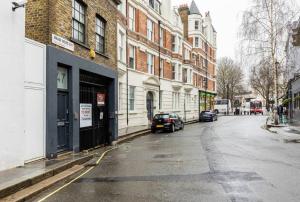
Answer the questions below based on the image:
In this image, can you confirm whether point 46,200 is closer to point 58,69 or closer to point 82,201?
point 82,201

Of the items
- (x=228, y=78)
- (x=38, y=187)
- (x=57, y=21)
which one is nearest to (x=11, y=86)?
(x=38, y=187)

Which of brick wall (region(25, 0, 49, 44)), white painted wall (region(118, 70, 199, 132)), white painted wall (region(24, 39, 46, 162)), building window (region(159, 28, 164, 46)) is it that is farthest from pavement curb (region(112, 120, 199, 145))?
building window (region(159, 28, 164, 46))

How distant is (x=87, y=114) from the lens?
15281mm

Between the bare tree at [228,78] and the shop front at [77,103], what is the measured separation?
69.0 m

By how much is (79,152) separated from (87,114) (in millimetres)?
1838

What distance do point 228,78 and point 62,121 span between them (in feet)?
252

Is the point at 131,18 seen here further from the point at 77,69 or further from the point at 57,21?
the point at 57,21

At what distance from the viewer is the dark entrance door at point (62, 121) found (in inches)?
504

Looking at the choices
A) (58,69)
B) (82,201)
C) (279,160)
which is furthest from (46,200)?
(279,160)

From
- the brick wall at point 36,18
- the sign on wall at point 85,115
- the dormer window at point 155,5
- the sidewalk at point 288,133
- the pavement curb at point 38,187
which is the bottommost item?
the pavement curb at point 38,187

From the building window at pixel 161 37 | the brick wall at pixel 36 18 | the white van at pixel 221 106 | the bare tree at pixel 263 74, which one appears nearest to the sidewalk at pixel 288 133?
the bare tree at pixel 263 74

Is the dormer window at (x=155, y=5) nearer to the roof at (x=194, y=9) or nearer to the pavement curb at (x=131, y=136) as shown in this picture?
the pavement curb at (x=131, y=136)

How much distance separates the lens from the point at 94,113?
16328 mm

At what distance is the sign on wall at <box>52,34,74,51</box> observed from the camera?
1227 centimetres
